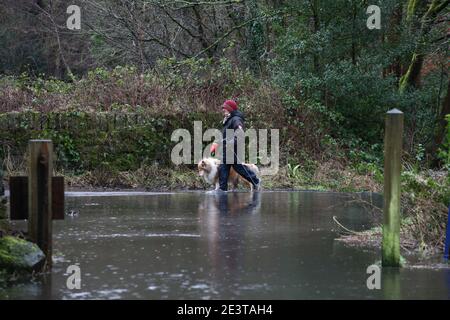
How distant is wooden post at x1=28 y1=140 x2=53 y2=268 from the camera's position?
8.53m

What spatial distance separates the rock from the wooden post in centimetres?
17

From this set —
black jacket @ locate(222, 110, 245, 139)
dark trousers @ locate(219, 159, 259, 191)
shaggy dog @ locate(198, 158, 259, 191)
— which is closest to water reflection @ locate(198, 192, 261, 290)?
dark trousers @ locate(219, 159, 259, 191)

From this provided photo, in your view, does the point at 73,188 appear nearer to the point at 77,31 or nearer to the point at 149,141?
the point at 149,141

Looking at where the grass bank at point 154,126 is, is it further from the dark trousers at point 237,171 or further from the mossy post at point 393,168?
A: the mossy post at point 393,168

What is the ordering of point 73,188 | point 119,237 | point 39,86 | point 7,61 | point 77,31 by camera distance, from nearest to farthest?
point 119,237 < point 73,188 < point 39,86 < point 77,31 < point 7,61

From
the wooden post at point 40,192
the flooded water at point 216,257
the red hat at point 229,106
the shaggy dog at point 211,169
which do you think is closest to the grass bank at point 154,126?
the shaggy dog at point 211,169

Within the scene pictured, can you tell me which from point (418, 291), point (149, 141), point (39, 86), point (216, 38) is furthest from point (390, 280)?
point (216, 38)

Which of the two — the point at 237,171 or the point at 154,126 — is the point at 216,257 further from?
the point at 154,126

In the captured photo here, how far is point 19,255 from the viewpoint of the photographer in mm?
8305

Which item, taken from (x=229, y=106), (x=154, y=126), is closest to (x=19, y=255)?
(x=229, y=106)

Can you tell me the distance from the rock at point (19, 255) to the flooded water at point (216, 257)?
0.20m

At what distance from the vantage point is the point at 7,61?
40656 mm

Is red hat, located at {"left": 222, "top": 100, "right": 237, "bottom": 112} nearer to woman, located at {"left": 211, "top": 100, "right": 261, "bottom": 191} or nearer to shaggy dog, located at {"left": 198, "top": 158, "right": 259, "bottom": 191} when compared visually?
woman, located at {"left": 211, "top": 100, "right": 261, "bottom": 191}

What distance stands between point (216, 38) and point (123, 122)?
10303mm
